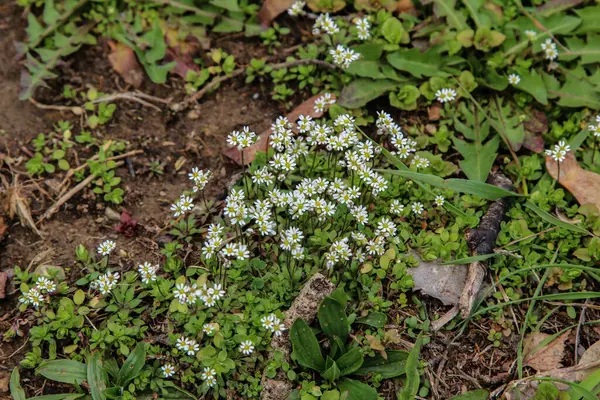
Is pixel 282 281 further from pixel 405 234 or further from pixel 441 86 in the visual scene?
pixel 441 86

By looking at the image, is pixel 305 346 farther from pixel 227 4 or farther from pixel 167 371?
→ pixel 227 4

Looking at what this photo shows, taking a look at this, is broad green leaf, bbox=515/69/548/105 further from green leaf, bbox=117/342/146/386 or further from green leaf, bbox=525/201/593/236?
green leaf, bbox=117/342/146/386

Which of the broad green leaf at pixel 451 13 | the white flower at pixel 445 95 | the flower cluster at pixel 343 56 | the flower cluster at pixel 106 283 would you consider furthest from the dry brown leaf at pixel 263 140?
the flower cluster at pixel 106 283

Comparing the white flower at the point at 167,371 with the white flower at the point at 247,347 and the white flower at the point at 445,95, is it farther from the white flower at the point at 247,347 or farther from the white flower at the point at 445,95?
the white flower at the point at 445,95

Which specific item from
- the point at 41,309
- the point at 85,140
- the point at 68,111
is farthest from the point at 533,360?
the point at 68,111

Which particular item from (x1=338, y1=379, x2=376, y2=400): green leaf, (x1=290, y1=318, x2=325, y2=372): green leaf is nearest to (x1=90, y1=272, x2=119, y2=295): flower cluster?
(x1=290, y1=318, x2=325, y2=372): green leaf

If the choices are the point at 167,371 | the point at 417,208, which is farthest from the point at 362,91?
the point at 167,371
